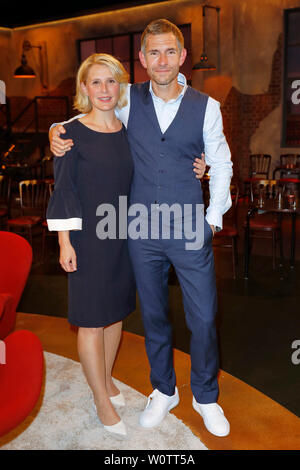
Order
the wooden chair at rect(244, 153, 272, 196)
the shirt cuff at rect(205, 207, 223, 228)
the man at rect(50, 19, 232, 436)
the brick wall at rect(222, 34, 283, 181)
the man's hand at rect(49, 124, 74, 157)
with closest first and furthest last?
the man's hand at rect(49, 124, 74, 157)
the man at rect(50, 19, 232, 436)
the shirt cuff at rect(205, 207, 223, 228)
the brick wall at rect(222, 34, 283, 181)
the wooden chair at rect(244, 153, 272, 196)

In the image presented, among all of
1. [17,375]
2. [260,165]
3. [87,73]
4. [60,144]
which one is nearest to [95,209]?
[60,144]

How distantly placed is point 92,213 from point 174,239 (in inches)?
14.3

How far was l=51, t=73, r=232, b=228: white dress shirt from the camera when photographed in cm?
204

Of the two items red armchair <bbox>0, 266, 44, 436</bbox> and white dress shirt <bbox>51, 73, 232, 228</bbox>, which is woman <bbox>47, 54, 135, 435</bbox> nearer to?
white dress shirt <bbox>51, 73, 232, 228</bbox>

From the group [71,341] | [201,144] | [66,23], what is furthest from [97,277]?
[66,23]

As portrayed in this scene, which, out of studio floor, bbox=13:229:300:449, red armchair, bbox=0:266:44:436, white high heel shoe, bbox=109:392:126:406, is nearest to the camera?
red armchair, bbox=0:266:44:436

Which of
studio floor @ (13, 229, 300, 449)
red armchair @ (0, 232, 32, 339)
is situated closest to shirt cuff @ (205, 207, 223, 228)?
red armchair @ (0, 232, 32, 339)

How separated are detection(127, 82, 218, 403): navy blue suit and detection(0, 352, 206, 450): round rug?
8.5 inches

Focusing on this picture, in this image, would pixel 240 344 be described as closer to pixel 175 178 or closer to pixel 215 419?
pixel 215 419

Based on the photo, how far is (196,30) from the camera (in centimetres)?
976

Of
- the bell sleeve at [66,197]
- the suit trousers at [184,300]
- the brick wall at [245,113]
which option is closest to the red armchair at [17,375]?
the bell sleeve at [66,197]

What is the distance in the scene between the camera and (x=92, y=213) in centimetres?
199

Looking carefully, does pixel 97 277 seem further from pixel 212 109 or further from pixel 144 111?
pixel 212 109

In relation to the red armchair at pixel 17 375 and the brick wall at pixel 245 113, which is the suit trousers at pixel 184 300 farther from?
the brick wall at pixel 245 113
